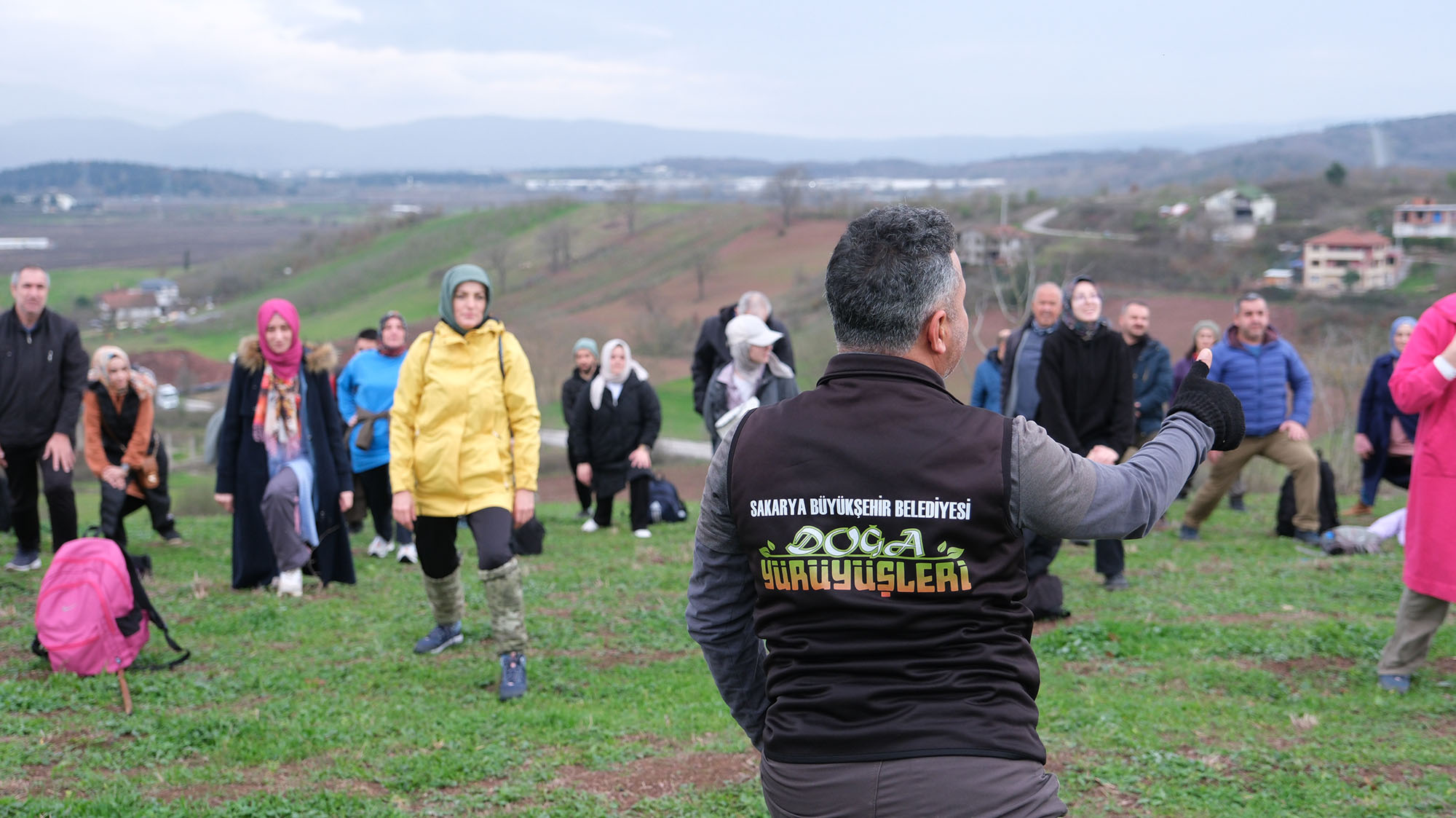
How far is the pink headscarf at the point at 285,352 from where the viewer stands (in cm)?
801

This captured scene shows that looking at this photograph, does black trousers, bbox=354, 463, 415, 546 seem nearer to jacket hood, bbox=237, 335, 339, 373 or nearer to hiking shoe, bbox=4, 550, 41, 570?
jacket hood, bbox=237, 335, 339, 373

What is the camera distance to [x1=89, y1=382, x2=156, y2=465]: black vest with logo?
1005 centimetres

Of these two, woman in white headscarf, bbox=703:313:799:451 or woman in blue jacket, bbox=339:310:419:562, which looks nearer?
woman in white headscarf, bbox=703:313:799:451

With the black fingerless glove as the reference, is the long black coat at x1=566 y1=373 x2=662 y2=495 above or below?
below

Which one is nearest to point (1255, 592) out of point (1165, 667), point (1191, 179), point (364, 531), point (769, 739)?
point (1165, 667)

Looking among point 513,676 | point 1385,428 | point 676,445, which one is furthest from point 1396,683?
point 676,445

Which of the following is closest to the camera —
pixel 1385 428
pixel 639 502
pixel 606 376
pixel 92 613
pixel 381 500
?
pixel 92 613

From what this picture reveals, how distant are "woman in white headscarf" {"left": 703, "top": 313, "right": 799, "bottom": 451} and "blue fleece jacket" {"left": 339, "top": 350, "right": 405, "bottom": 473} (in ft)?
11.0

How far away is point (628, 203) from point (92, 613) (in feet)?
309

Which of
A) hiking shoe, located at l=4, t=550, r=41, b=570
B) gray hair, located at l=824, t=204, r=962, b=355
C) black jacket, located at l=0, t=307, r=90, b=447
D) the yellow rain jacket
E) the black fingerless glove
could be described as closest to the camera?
gray hair, located at l=824, t=204, r=962, b=355

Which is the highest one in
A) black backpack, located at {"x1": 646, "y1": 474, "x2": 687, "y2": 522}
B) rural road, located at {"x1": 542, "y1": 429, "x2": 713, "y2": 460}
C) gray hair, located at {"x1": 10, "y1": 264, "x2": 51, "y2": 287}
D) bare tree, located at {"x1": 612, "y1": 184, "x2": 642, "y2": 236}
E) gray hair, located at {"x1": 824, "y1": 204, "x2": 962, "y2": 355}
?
bare tree, located at {"x1": 612, "y1": 184, "x2": 642, "y2": 236}

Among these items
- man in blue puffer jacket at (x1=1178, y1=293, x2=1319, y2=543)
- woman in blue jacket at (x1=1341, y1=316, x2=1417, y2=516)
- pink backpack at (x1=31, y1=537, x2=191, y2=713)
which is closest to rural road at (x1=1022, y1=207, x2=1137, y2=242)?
woman in blue jacket at (x1=1341, y1=316, x2=1417, y2=516)

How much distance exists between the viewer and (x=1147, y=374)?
40.0ft

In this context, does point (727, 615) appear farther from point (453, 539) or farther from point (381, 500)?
point (381, 500)
